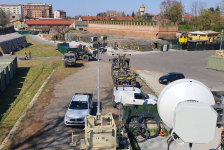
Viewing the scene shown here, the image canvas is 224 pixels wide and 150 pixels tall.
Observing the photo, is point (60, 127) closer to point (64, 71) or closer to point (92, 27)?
point (64, 71)

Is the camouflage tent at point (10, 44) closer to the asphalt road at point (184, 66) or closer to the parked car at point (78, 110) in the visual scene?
the asphalt road at point (184, 66)

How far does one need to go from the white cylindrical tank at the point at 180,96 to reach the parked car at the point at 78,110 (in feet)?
21.3

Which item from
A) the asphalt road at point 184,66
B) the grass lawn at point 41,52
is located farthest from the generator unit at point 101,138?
the grass lawn at point 41,52

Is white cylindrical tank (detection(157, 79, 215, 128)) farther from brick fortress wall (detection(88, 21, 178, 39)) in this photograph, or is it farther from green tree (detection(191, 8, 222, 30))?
green tree (detection(191, 8, 222, 30))

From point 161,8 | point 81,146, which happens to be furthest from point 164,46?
point 161,8

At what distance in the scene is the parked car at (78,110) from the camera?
43.7 ft

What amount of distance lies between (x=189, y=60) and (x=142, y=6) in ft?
255

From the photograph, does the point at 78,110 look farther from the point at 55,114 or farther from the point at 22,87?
the point at 22,87

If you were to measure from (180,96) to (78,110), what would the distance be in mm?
7966

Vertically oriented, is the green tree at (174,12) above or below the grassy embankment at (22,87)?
above

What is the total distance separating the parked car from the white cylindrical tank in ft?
21.3

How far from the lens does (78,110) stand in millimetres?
14242

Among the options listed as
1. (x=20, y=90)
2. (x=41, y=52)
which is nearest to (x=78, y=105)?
(x=20, y=90)

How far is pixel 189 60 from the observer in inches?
1479
